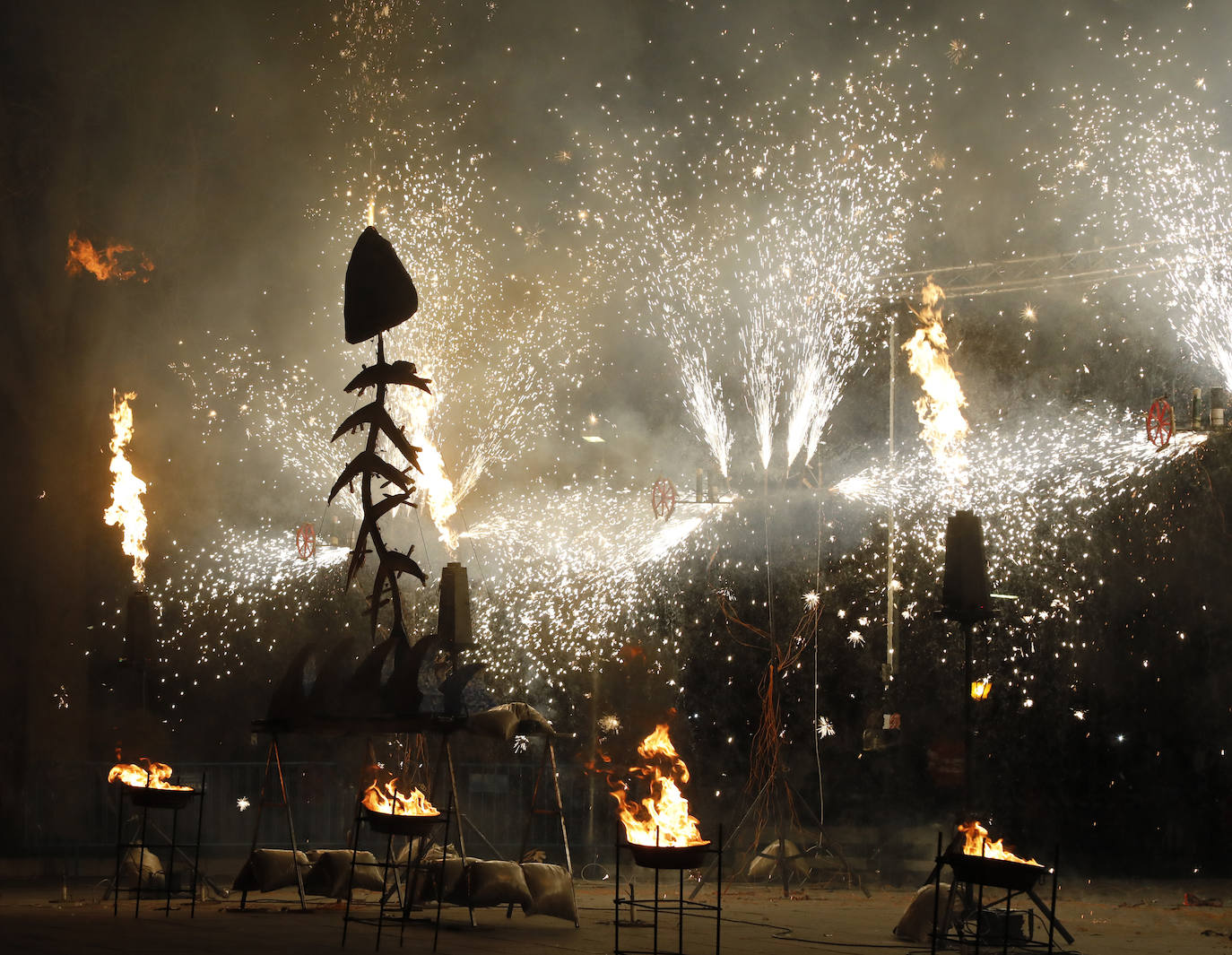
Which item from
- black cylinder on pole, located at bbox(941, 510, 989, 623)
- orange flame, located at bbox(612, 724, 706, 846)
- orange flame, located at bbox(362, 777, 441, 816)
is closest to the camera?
black cylinder on pole, located at bbox(941, 510, 989, 623)

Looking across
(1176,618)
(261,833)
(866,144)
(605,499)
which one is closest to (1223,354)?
(1176,618)

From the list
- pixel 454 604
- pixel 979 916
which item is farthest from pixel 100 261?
pixel 979 916

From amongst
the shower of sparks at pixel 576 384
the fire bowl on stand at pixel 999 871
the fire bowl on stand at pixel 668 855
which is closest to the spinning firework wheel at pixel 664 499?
the shower of sparks at pixel 576 384

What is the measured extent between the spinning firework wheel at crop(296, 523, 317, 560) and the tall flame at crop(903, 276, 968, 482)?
8441mm

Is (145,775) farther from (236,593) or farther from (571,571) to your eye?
(571,571)

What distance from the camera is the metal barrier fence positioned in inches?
621

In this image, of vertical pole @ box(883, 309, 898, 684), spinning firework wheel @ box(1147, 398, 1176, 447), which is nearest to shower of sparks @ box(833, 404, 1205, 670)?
vertical pole @ box(883, 309, 898, 684)

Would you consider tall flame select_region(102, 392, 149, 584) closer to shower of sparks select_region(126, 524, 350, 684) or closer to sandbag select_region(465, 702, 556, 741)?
A: shower of sparks select_region(126, 524, 350, 684)

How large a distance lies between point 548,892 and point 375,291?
177 inches

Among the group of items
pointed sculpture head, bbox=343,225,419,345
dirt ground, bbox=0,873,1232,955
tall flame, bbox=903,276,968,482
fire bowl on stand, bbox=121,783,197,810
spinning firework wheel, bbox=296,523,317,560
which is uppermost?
tall flame, bbox=903,276,968,482

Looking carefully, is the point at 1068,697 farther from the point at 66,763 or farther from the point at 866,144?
the point at 66,763

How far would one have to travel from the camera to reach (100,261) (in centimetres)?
1780

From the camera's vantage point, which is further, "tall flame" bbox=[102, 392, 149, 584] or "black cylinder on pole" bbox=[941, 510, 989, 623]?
"tall flame" bbox=[102, 392, 149, 584]

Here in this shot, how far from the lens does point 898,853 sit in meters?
16.3
